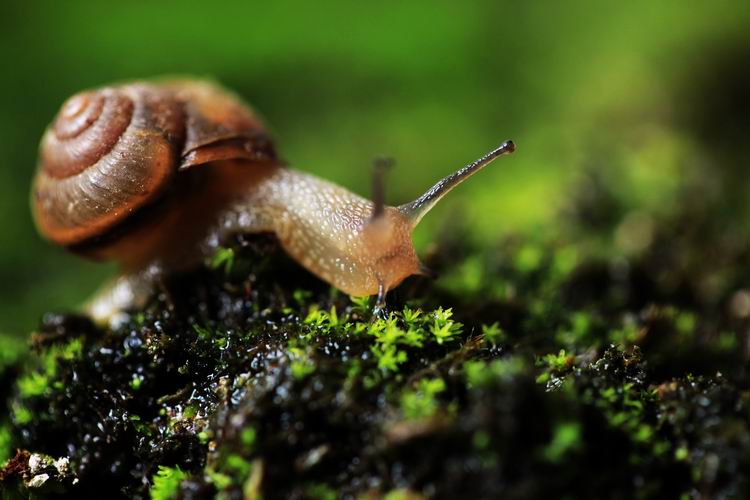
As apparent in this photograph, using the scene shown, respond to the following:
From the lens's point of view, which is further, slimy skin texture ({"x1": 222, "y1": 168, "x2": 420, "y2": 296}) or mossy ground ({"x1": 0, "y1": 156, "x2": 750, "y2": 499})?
slimy skin texture ({"x1": 222, "y1": 168, "x2": 420, "y2": 296})

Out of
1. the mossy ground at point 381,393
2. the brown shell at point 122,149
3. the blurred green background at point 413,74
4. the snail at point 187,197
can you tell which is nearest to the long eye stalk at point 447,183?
the snail at point 187,197

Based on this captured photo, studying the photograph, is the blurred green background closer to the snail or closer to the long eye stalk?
the snail

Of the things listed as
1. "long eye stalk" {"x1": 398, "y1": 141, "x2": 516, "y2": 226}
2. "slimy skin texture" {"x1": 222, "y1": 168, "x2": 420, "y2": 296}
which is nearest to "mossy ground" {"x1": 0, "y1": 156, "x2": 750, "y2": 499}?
"slimy skin texture" {"x1": 222, "y1": 168, "x2": 420, "y2": 296}

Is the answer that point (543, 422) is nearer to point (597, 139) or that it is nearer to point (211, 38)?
point (597, 139)

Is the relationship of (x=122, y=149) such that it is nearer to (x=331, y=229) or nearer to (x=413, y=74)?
(x=331, y=229)

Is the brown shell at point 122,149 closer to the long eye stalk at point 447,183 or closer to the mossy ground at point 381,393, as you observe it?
the mossy ground at point 381,393

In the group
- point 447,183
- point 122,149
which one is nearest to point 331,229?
point 447,183

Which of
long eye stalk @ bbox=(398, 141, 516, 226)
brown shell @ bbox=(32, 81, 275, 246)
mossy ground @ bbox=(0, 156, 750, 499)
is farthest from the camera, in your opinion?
brown shell @ bbox=(32, 81, 275, 246)
